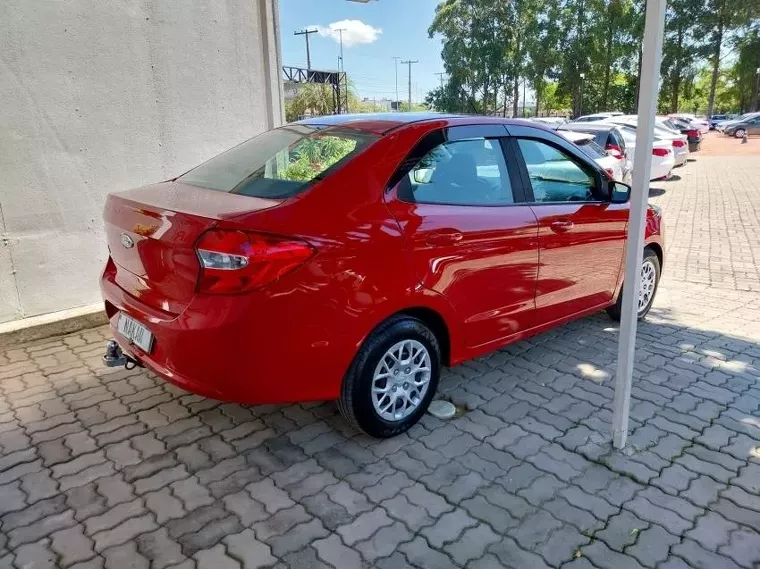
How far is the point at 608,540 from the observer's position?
2.34m

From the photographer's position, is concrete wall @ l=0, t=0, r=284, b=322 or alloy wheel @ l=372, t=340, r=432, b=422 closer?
alloy wheel @ l=372, t=340, r=432, b=422

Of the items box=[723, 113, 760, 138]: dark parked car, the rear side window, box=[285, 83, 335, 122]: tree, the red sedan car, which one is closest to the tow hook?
the red sedan car

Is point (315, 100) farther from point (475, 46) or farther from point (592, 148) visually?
point (592, 148)

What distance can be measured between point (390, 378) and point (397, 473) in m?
0.47

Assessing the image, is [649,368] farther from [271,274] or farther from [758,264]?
[758,264]

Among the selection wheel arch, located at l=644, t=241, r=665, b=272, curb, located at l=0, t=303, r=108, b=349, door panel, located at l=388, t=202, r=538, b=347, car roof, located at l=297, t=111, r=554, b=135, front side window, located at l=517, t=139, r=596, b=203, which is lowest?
curb, located at l=0, t=303, r=108, b=349

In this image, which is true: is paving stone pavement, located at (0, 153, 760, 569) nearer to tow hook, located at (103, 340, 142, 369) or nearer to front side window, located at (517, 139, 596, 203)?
tow hook, located at (103, 340, 142, 369)

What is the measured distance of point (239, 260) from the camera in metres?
2.34

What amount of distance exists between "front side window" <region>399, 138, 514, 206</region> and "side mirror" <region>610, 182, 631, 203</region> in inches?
43.6

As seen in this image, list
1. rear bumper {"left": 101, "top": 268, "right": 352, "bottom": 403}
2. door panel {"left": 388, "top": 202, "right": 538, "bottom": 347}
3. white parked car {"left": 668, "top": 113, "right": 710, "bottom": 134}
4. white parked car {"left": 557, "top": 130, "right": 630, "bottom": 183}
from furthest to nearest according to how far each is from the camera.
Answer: white parked car {"left": 668, "top": 113, "right": 710, "bottom": 134}, white parked car {"left": 557, "top": 130, "right": 630, "bottom": 183}, door panel {"left": 388, "top": 202, "right": 538, "bottom": 347}, rear bumper {"left": 101, "top": 268, "right": 352, "bottom": 403}

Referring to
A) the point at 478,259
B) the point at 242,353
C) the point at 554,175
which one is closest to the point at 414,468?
the point at 242,353

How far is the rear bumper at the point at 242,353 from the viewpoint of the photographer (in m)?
2.38

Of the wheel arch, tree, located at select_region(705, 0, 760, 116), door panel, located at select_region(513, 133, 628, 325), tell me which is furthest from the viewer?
tree, located at select_region(705, 0, 760, 116)

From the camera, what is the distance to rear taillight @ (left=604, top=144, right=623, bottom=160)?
11.5 metres
